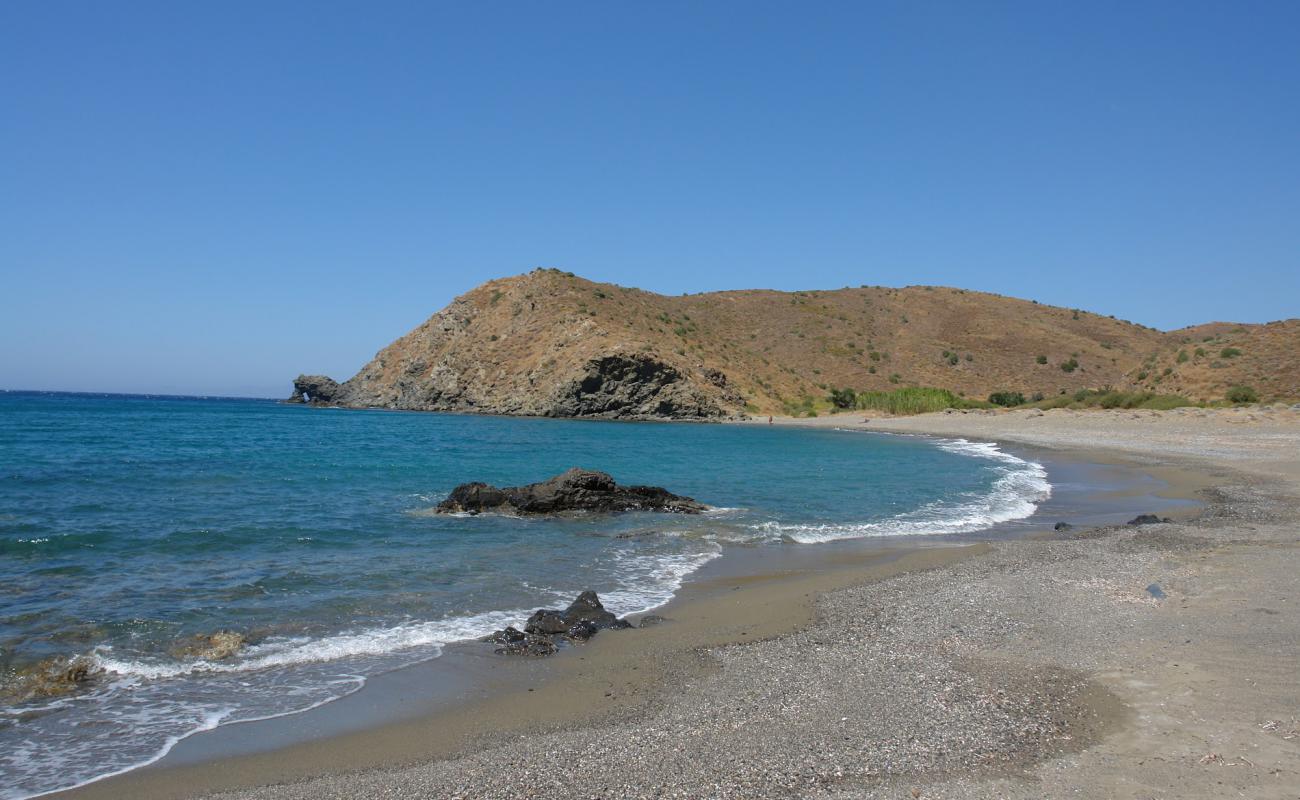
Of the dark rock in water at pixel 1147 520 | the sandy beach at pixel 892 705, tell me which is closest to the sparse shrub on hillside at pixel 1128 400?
the dark rock in water at pixel 1147 520

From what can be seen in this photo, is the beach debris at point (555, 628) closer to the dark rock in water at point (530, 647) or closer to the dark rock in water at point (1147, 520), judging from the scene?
the dark rock in water at point (530, 647)

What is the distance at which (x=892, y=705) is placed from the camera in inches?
268

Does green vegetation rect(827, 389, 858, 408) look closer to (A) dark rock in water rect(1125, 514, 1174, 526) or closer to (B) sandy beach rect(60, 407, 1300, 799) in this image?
(A) dark rock in water rect(1125, 514, 1174, 526)

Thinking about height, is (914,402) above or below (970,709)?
above

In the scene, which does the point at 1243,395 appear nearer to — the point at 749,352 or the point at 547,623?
the point at 547,623

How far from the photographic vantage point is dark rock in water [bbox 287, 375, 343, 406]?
11469 cm

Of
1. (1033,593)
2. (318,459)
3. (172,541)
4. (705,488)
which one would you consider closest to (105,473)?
(318,459)

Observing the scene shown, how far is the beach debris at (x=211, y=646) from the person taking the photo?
9.05 m

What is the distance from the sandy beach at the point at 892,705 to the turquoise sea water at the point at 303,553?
1.62m

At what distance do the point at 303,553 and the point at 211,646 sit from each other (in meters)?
5.51

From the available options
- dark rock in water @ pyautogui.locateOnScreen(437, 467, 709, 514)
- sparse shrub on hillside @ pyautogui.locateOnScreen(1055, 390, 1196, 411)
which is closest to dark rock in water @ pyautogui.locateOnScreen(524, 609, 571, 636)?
dark rock in water @ pyautogui.locateOnScreen(437, 467, 709, 514)

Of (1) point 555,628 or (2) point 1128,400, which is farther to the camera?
(2) point 1128,400

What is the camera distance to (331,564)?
45.1 feet

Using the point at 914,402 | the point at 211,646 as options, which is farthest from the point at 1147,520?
the point at 914,402
